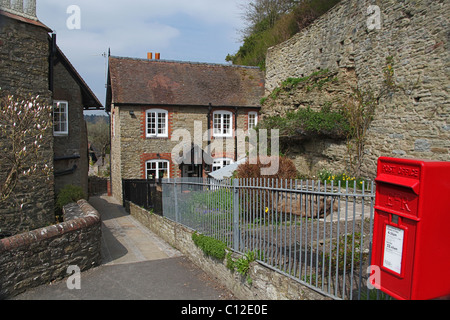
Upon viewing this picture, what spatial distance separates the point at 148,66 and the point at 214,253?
16.9 m

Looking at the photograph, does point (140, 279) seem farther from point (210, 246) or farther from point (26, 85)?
point (26, 85)

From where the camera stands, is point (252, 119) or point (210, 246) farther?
point (252, 119)

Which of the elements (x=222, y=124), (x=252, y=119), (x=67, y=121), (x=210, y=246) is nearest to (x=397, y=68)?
(x=210, y=246)

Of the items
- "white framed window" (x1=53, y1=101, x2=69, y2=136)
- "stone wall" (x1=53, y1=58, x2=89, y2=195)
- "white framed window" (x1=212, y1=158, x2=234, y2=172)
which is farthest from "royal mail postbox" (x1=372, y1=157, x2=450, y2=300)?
"white framed window" (x1=212, y1=158, x2=234, y2=172)

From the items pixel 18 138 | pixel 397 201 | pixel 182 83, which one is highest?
pixel 182 83

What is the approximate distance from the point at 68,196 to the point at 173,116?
30.6ft

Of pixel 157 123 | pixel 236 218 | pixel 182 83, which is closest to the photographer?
pixel 236 218

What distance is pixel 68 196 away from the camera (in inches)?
454

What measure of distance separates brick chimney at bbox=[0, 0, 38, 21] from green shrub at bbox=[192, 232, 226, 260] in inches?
333

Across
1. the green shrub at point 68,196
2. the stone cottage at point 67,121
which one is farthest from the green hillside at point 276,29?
the green shrub at point 68,196

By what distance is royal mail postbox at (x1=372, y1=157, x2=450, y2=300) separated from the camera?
263 centimetres

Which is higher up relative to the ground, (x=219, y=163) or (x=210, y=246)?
(x=219, y=163)

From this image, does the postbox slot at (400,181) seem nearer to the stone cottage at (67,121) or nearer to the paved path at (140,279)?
the paved path at (140,279)

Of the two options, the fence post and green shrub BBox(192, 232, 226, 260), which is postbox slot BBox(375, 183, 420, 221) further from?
green shrub BBox(192, 232, 226, 260)
